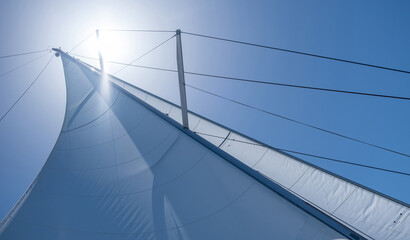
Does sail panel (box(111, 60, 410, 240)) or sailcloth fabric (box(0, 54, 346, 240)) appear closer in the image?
sailcloth fabric (box(0, 54, 346, 240))

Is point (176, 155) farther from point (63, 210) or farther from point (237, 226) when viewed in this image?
point (63, 210)

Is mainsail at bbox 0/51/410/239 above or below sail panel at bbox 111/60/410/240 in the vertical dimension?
below

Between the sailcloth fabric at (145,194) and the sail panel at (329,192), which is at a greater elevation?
the sail panel at (329,192)

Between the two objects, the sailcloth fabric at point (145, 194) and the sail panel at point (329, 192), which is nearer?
the sailcloth fabric at point (145, 194)

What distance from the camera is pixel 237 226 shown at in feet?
5.10

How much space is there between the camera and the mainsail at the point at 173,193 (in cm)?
156

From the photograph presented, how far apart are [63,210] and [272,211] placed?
6.91ft

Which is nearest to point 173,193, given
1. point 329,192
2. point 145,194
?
point 145,194

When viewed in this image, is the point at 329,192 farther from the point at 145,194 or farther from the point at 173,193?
the point at 145,194

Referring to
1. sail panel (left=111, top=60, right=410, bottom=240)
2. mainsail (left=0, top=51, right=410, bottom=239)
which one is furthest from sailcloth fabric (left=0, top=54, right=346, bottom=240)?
sail panel (left=111, top=60, right=410, bottom=240)

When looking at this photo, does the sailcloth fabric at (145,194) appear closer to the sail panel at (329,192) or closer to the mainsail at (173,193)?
the mainsail at (173,193)

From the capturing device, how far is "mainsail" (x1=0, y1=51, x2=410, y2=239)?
1559mm

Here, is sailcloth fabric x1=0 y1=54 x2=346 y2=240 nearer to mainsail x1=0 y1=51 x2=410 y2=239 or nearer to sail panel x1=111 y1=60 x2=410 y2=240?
mainsail x1=0 y1=51 x2=410 y2=239

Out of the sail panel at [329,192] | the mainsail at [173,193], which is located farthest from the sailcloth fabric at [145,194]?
the sail panel at [329,192]
